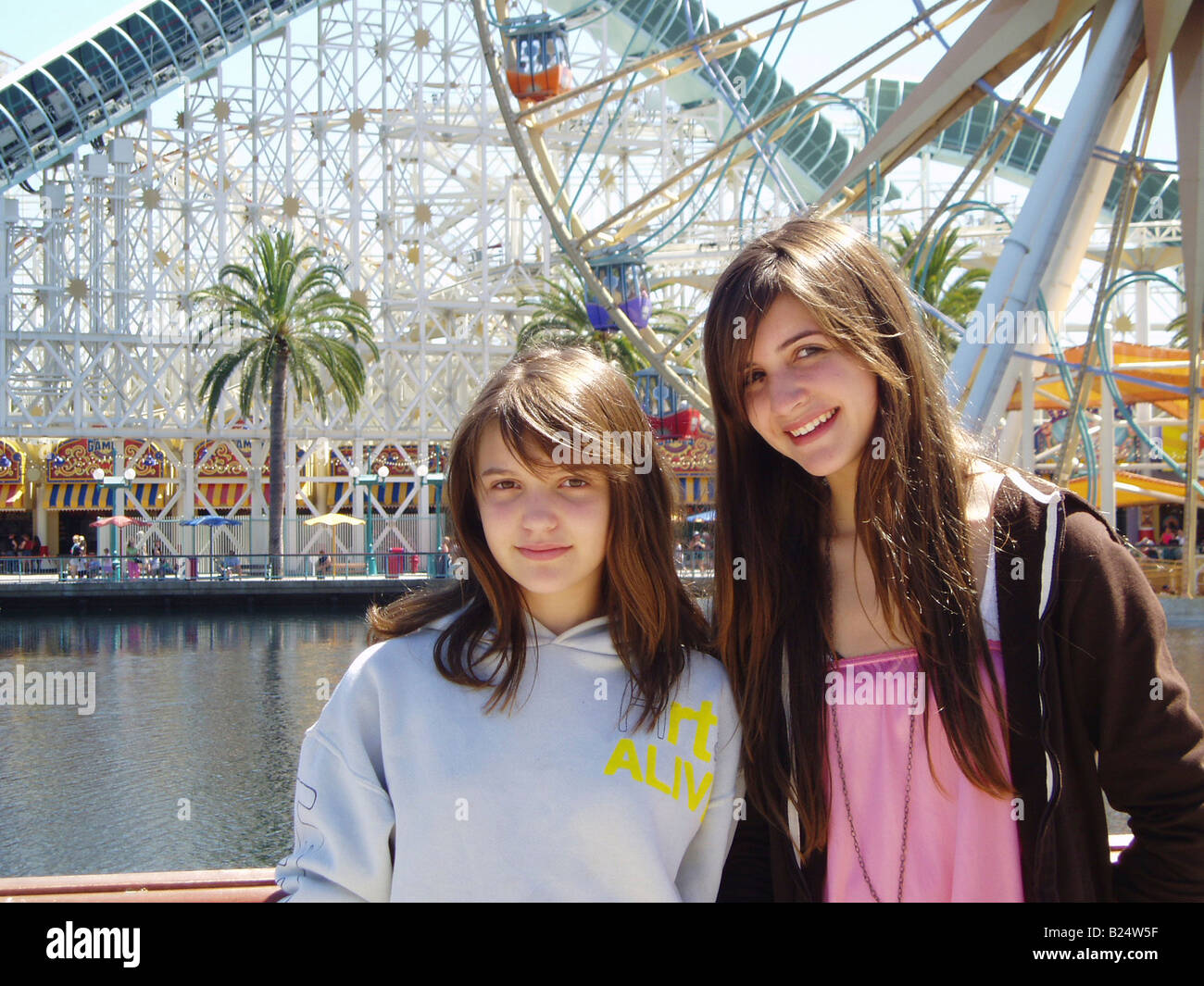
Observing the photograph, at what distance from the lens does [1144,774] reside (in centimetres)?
203

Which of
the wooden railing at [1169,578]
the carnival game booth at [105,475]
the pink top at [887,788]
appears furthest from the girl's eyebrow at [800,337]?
the carnival game booth at [105,475]

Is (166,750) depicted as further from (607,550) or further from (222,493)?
(222,493)

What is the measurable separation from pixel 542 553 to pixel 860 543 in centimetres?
64

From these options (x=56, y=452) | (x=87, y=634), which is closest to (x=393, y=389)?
(x=56, y=452)

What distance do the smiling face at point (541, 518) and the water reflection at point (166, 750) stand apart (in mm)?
7457

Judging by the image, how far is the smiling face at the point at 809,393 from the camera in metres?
2.29

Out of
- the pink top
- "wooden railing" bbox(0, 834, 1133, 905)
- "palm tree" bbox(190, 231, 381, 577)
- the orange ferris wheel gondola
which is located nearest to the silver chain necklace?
the pink top

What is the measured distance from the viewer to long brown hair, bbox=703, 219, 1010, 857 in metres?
2.22

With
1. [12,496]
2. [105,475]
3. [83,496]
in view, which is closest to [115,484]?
[105,475]

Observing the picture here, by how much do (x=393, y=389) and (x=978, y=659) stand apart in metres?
40.1

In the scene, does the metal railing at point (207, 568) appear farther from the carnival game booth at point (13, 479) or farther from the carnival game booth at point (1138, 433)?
the carnival game booth at point (1138, 433)
